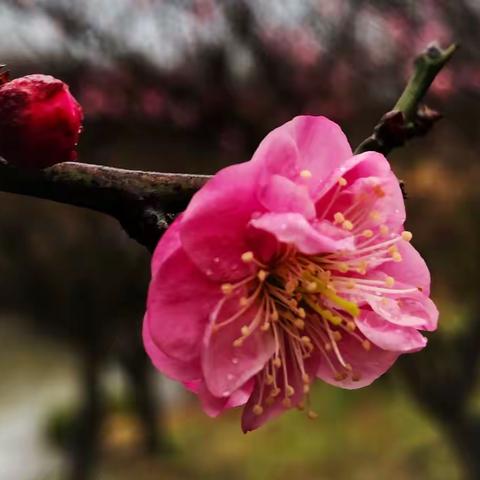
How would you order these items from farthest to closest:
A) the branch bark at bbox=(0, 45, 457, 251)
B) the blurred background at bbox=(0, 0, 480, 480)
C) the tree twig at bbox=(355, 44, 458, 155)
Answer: the blurred background at bbox=(0, 0, 480, 480)
the tree twig at bbox=(355, 44, 458, 155)
the branch bark at bbox=(0, 45, 457, 251)

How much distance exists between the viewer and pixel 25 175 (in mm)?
438

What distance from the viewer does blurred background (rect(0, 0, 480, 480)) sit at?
352 cm

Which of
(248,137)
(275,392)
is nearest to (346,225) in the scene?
(275,392)

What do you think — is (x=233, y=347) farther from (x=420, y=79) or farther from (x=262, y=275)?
(x=420, y=79)

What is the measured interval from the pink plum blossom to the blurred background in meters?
2.32

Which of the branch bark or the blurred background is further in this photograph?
the blurred background

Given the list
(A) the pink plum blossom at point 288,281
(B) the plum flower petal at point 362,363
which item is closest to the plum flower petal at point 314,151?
(A) the pink plum blossom at point 288,281

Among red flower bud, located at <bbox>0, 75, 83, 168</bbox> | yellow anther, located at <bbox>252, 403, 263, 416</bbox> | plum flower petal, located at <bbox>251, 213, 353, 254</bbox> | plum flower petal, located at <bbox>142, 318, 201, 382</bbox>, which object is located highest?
plum flower petal, located at <bbox>251, 213, 353, 254</bbox>

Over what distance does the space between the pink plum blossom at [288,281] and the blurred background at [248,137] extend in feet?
7.61

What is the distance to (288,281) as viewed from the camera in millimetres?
502

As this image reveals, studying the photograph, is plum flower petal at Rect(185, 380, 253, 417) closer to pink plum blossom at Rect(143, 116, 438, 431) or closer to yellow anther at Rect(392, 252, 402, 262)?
pink plum blossom at Rect(143, 116, 438, 431)

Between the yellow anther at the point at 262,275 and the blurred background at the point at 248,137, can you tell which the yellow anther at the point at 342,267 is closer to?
the yellow anther at the point at 262,275

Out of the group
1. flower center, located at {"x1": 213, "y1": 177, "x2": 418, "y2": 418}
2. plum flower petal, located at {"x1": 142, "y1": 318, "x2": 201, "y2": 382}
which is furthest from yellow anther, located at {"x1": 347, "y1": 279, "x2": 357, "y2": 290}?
plum flower petal, located at {"x1": 142, "y1": 318, "x2": 201, "y2": 382}

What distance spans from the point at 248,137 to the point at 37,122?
337cm
